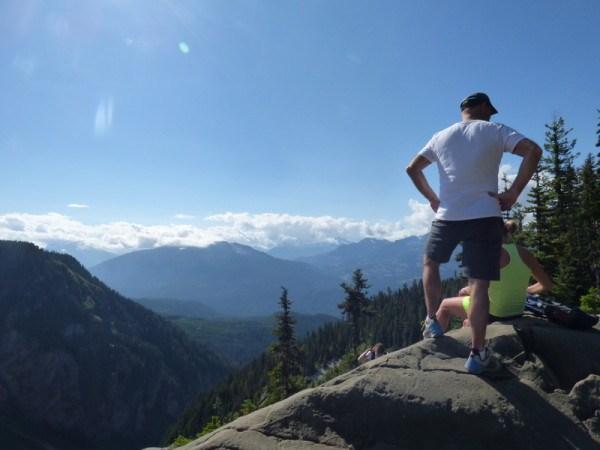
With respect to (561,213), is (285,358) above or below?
below

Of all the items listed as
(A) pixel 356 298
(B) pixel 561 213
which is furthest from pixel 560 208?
(A) pixel 356 298

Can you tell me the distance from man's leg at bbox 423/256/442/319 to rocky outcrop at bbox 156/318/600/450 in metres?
0.84

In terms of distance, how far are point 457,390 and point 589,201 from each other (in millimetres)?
38535

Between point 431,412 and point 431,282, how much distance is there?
6.69 feet

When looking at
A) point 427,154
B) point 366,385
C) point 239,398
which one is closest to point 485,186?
point 427,154

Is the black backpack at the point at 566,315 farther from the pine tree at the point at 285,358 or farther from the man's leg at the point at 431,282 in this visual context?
the pine tree at the point at 285,358

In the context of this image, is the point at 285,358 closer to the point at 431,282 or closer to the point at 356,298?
the point at 356,298

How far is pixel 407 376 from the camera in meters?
6.57

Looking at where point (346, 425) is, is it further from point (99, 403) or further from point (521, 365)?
point (99, 403)

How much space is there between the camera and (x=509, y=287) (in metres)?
8.49

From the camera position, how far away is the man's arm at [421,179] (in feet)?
24.1

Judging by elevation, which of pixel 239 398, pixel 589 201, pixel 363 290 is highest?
pixel 589 201

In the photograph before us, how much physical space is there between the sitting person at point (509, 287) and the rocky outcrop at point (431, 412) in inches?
49.7

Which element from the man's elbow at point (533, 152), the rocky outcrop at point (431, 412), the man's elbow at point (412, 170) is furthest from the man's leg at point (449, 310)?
the man's elbow at point (533, 152)
